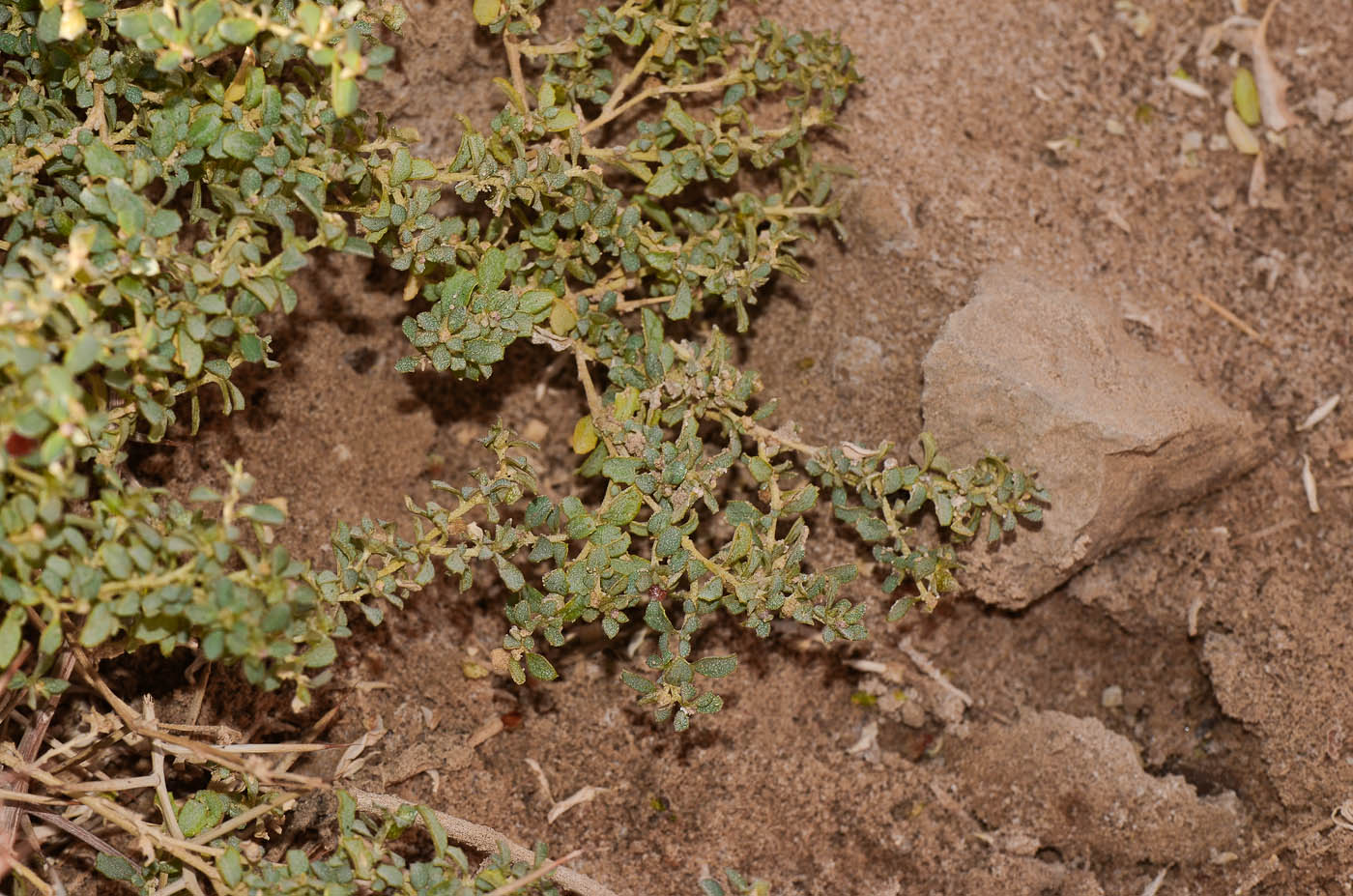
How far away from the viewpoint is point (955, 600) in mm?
2760

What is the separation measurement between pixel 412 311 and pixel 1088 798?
1.88 m

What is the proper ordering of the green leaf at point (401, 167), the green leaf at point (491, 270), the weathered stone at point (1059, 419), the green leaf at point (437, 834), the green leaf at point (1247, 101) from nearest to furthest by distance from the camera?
the green leaf at point (437, 834) → the green leaf at point (401, 167) → the green leaf at point (491, 270) → the weathered stone at point (1059, 419) → the green leaf at point (1247, 101)

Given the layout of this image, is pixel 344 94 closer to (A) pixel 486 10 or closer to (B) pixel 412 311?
(A) pixel 486 10

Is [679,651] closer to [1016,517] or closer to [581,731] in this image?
[581,731]

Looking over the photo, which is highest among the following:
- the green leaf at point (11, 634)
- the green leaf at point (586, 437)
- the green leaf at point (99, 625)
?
the green leaf at point (99, 625)

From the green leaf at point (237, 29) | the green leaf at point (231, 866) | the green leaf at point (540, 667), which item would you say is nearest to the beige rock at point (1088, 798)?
the green leaf at point (540, 667)

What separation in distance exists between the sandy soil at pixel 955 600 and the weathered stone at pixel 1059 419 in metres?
0.13

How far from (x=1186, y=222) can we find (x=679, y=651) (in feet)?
5.72

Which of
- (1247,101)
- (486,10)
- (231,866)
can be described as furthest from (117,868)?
(1247,101)

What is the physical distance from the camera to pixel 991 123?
9.39ft

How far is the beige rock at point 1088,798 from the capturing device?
2586 mm

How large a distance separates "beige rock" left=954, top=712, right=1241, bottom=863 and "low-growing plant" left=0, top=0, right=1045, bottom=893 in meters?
0.51

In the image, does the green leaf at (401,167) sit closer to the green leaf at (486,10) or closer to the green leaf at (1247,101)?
the green leaf at (486,10)

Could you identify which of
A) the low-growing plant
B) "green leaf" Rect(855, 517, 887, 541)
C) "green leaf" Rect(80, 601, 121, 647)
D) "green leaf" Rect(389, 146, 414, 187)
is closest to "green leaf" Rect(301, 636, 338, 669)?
the low-growing plant
